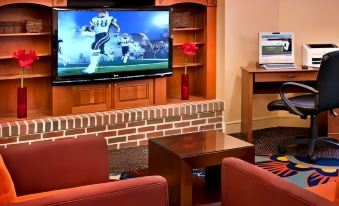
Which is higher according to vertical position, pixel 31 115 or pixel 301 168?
pixel 31 115

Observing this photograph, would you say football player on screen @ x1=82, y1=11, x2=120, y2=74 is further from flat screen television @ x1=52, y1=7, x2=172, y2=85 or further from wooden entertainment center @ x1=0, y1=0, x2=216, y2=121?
wooden entertainment center @ x1=0, y1=0, x2=216, y2=121

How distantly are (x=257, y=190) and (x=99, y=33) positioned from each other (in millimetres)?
2908

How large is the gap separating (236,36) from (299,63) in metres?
0.80

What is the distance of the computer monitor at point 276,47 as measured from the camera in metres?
5.43

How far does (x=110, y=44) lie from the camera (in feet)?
16.6

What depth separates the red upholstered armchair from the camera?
233cm

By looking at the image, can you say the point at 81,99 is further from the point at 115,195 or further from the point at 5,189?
the point at 115,195

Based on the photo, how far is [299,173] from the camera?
173 inches

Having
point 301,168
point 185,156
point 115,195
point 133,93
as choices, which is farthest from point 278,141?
point 115,195

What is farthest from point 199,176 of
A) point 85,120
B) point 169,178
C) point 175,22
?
point 175,22

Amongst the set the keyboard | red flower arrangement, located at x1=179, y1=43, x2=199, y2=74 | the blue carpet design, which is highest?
red flower arrangement, located at x1=179, y1=43, x2=199, y2=74

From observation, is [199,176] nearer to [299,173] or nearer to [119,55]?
[299,173]

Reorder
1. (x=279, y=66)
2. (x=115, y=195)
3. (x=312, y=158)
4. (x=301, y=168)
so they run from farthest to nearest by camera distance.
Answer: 1. (x=279, y=66)
2. (x=312, y=158)
3. (x=301, y=168)
4. (x=115, y=195)

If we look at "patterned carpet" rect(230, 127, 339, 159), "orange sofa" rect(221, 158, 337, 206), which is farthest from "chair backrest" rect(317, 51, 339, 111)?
"orange sofa" rect(221, 158, 337, 206)
